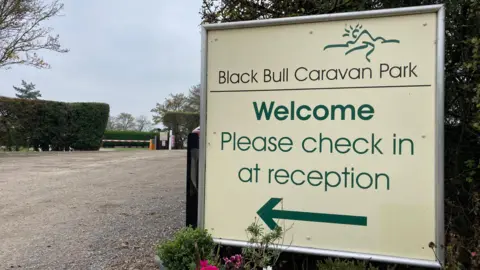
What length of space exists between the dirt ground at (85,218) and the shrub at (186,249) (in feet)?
4.15

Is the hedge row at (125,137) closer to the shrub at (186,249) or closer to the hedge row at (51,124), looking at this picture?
the hedge row at (51,124)

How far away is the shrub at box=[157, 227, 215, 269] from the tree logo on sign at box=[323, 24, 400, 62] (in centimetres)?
141

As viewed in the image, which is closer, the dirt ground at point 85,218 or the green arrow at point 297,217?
the green arrow at point 297,217

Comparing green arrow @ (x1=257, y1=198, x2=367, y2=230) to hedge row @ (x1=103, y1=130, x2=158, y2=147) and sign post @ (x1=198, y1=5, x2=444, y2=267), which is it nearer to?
sign post @ (x1=198, y1=5, x2=444, y2=267)

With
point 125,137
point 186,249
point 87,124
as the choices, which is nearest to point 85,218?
point 186,249

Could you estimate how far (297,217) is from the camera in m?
2.21

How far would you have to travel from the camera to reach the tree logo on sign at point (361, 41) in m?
2.09

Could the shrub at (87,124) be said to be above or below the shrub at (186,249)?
above

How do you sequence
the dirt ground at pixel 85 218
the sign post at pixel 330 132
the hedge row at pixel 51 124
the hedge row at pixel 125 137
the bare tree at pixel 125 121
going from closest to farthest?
the sign post at pixel 330 132 < the dirt ground at pixel 85 218 < the hedge row at pixel 51 124 < the hedge row at pixel 125 137 < the bare tree at pixel 125 121

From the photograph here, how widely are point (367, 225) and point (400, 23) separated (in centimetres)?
113

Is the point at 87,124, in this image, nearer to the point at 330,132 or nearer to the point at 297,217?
the point at 297,217

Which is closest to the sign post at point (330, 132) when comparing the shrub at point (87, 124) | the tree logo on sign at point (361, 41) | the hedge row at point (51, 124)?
the tree logo on sign at point (361, 41)

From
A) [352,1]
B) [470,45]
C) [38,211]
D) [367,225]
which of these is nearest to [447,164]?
[470,45]

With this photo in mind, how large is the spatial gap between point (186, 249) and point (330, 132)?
1.11 m
